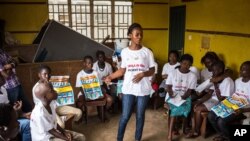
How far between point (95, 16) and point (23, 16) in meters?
1.69

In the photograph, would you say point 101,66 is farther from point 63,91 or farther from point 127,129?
point 127,129

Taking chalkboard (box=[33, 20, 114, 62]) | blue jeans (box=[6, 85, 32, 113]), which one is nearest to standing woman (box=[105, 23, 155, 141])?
blue jeans (box=[6, 85, 32, 113])

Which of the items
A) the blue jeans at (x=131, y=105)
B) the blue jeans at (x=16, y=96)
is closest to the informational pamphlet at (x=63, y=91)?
the blue jeans at (x=16, y=96)

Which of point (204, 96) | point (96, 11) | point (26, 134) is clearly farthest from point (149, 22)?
point (26, 134)

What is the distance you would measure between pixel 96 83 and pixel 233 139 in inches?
82.6

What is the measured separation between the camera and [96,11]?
6.18 m

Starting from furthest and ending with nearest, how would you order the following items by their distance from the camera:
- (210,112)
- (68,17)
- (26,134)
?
(68,17) → (210,112) → (26,134)

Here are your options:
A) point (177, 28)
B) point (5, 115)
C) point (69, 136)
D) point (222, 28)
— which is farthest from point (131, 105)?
point (177, 28)

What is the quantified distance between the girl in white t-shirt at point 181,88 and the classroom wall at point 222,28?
1.24 metres

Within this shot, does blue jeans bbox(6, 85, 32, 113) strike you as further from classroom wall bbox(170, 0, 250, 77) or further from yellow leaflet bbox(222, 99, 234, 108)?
classroom wall bbox(170, 0, 250, 77)

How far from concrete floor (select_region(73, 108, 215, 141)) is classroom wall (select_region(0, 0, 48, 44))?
3026 mm

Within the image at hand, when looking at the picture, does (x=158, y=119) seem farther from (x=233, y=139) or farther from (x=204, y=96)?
(x=233, y=139)

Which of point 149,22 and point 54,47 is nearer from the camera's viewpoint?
point 54,47

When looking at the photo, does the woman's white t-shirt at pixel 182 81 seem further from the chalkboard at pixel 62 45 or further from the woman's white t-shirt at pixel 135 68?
the chalkboard at pixel 62 45
